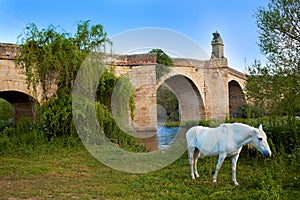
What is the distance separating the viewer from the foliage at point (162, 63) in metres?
18.5

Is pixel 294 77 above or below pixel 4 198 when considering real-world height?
above

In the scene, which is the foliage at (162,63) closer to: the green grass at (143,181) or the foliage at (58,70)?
the foliage at (58,70)

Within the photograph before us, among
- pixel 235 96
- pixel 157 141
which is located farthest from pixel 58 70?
pixel 235 96

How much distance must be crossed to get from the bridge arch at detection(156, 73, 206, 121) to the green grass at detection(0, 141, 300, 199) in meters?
13.9

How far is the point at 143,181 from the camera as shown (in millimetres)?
5684

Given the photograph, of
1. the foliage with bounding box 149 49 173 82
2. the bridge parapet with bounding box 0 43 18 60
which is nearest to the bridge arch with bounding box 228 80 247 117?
the foliage with bounding box 149 49 173 82

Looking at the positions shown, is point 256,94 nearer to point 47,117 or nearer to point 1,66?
point 47,117

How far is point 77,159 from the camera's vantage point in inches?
311

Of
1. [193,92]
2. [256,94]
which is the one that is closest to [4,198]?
[256,94]

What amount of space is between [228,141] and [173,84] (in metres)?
18.4

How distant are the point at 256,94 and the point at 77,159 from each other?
197 inches

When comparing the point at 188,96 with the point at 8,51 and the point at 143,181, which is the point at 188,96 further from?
the point at 143,181

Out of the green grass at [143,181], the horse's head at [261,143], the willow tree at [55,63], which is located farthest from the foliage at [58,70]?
the horse's head at [261,143]

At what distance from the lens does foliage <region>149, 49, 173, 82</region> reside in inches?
730
